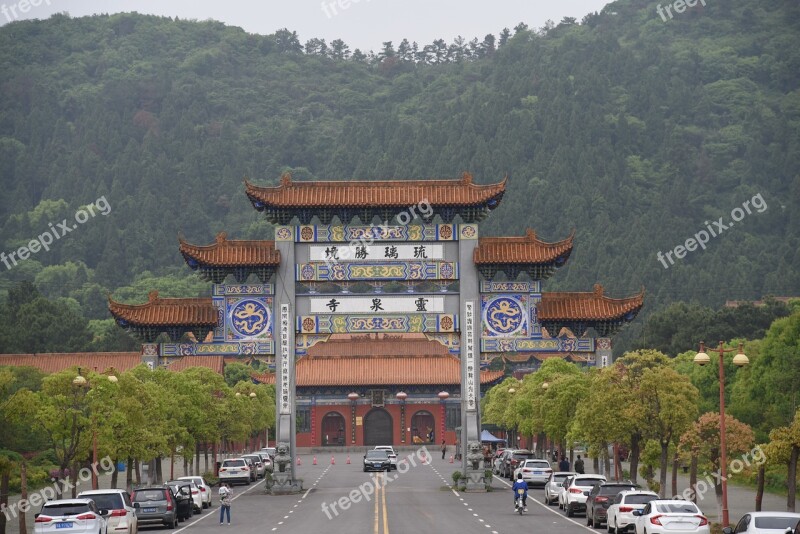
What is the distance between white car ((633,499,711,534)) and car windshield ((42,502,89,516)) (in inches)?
609

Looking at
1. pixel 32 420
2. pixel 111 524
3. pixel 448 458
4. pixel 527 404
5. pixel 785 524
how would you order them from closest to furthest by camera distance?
pixel 785 524, pixel 111 524, pixel 32 420, pixel 527 404, pixel 448 458

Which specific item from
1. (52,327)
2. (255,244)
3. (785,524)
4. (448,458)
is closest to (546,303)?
(255,244)

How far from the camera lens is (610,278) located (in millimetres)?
198750

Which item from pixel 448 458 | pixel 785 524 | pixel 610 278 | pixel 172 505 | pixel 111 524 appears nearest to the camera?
pixel 785 524

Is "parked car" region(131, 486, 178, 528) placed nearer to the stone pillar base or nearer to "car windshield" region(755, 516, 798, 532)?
the stone pillar base

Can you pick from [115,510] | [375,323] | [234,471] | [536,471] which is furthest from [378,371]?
[115,510]

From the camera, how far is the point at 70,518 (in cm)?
3875

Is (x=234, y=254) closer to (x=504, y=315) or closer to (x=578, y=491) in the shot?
(x=504, y=315)

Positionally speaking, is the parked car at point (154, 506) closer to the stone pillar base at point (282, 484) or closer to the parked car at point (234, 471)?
the stone pillar base at point (282, 484)

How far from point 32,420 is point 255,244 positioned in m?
17.5

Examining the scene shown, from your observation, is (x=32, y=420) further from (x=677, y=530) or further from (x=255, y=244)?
(x=677, y=530)

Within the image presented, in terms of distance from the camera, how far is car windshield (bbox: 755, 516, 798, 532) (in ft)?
110

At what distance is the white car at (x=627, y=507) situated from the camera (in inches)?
1711

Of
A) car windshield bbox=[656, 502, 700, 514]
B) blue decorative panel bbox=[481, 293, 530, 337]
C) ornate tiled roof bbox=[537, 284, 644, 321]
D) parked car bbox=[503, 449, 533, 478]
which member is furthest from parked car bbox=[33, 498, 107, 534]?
parked car bbox=[503, 449, 533, 478]
